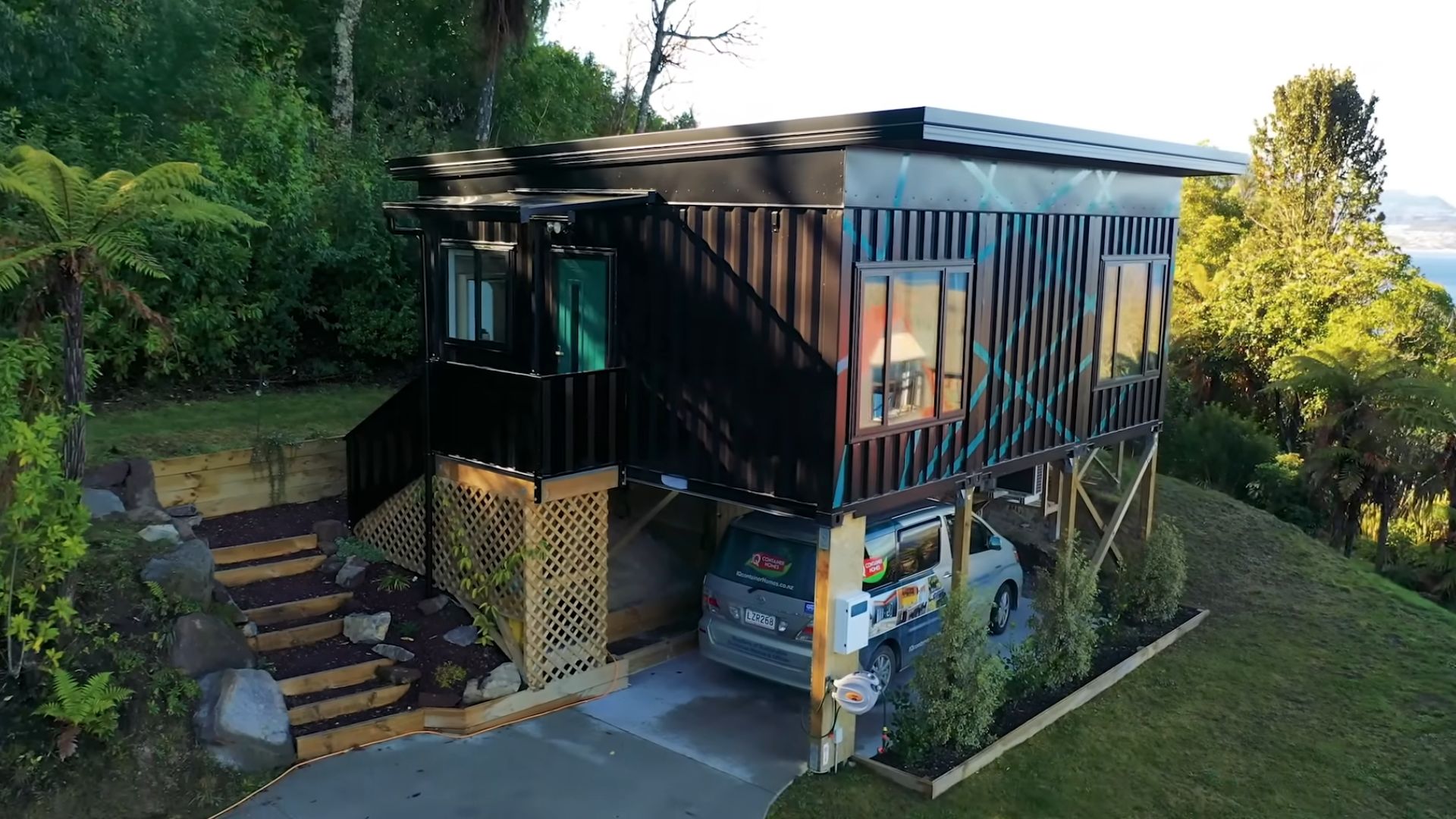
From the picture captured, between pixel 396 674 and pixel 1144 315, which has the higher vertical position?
pixel 1144 315

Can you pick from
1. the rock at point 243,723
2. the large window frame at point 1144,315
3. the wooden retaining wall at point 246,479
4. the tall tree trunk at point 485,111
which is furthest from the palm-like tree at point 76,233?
the tall tree trunk at point 485,111

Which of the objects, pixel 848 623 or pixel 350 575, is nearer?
pixel 848 623

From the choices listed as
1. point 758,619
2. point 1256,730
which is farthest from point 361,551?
point 1256,730

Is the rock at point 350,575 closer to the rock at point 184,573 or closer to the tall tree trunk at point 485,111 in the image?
the rock at point 184,573

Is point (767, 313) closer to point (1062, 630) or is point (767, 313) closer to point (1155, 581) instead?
point (1062, 630)

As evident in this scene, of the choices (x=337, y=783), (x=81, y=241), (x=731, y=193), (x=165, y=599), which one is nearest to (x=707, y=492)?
(x=731, y=193)

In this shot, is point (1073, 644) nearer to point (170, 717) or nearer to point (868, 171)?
point (868, 171)

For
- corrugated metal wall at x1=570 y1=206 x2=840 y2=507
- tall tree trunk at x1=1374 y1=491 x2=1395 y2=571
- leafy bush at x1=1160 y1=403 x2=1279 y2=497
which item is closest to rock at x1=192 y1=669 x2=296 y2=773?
corrugated metal wall at x1=570 y1=206 x2=840 y2=507
